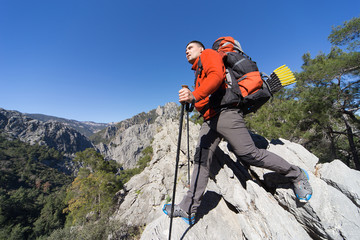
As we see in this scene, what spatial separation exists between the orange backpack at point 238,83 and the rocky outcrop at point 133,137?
91.2 meters

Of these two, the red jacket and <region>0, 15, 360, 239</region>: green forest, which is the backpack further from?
<region>0, 15, 360, 239</region>: green forest

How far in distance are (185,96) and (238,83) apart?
3.81 ft

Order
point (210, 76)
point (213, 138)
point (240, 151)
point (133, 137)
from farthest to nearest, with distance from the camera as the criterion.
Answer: point (133, 137) < point (213, 138) < point (240, 151) < point (210, 76)

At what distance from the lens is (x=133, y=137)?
128 m

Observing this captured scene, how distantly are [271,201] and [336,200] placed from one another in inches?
37.4

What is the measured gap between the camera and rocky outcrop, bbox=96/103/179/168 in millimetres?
112562

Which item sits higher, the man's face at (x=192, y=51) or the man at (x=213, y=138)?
the man's face at (x=192, y=51)

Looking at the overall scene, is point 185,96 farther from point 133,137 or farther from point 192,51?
point 133,137

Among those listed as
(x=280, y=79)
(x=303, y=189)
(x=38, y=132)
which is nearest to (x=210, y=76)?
(x=280, y=79)

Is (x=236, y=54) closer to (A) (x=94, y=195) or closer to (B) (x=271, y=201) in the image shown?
(B) (x=271, y=201)

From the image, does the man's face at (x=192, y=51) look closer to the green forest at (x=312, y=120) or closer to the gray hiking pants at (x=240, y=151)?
the gray hiking pants at (x=240, y=151)

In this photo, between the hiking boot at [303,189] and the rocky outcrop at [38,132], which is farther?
the rocky outcrop at [38,132]

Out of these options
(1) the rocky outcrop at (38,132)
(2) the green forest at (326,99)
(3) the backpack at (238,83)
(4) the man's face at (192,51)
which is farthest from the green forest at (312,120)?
(1) the rocky outcrop at (38,132)

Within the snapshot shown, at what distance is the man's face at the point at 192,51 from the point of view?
2445 millimetres
